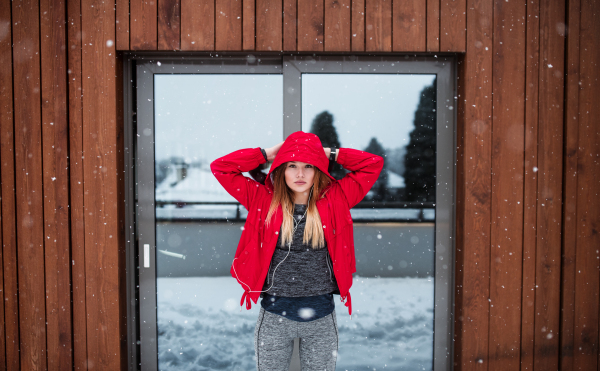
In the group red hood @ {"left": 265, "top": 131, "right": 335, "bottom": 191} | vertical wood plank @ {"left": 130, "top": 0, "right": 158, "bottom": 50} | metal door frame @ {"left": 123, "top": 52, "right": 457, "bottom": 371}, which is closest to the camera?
red hood @ {"left": 265, "top": 131, "right": 335, "bottom": 191}

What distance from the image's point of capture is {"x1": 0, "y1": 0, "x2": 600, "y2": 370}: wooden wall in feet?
7.02

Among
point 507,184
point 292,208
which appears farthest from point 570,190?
point 292,208

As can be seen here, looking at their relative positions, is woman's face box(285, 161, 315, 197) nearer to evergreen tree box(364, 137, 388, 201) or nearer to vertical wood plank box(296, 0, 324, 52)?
evergreen tree box(364, 137, 388, 201)

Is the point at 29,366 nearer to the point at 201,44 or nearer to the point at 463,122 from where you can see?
the point at 201,44

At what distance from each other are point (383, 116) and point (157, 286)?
209 cm

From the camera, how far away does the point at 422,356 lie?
238 cm

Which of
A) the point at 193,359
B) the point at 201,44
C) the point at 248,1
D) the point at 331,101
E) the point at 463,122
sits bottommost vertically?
the point at 193,359

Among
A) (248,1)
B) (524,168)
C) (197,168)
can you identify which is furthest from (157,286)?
(524,168)

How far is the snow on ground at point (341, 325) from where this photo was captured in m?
2.35

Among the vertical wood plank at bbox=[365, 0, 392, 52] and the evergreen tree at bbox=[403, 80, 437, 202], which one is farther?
the evergreen tree at bbox=[403, 80, 437, 202]

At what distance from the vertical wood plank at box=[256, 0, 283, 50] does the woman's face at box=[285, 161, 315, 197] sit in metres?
1.01

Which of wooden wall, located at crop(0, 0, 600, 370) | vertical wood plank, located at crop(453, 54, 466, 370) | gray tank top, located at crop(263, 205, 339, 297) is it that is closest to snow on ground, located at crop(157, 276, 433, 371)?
vertical wood plank, located at crop(453, 54, 466, 370)

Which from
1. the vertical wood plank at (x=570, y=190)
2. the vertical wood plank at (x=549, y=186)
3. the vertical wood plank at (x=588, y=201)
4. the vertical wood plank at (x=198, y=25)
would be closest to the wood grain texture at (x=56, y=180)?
the vertical wood plank at (x=198, y=25)

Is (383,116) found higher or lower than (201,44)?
lower
